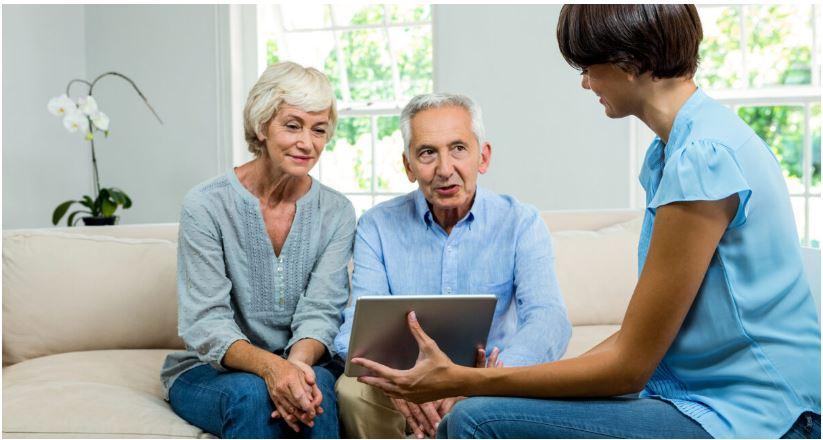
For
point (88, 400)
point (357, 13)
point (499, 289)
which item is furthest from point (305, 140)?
point (357, 13)

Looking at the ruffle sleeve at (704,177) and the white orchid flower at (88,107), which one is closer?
the ruffle sleeve at (704,177)

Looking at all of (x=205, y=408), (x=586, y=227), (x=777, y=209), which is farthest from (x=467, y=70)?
(x=777, y=209)

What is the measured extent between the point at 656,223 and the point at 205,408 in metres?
1.16

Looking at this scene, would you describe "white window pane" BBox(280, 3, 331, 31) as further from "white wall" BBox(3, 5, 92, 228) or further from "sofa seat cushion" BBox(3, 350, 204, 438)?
"sofa seat cushion" BBox(3, 350, 204, 438)

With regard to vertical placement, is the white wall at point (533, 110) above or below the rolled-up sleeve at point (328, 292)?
above

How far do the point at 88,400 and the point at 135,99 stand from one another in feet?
10.5

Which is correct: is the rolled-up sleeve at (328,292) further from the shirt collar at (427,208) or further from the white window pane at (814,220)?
the white window pane at (814,220)

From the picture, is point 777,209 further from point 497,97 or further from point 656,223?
point 497,97

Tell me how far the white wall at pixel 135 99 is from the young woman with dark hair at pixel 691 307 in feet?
12.3

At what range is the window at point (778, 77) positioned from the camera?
13.4ft

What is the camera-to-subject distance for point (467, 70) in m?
4.40

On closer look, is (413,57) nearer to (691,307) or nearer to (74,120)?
(74,120)

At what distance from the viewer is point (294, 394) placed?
5.95ft

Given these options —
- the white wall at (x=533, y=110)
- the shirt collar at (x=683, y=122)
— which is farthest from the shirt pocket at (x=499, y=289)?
the white wall at (x=533, y=110)
